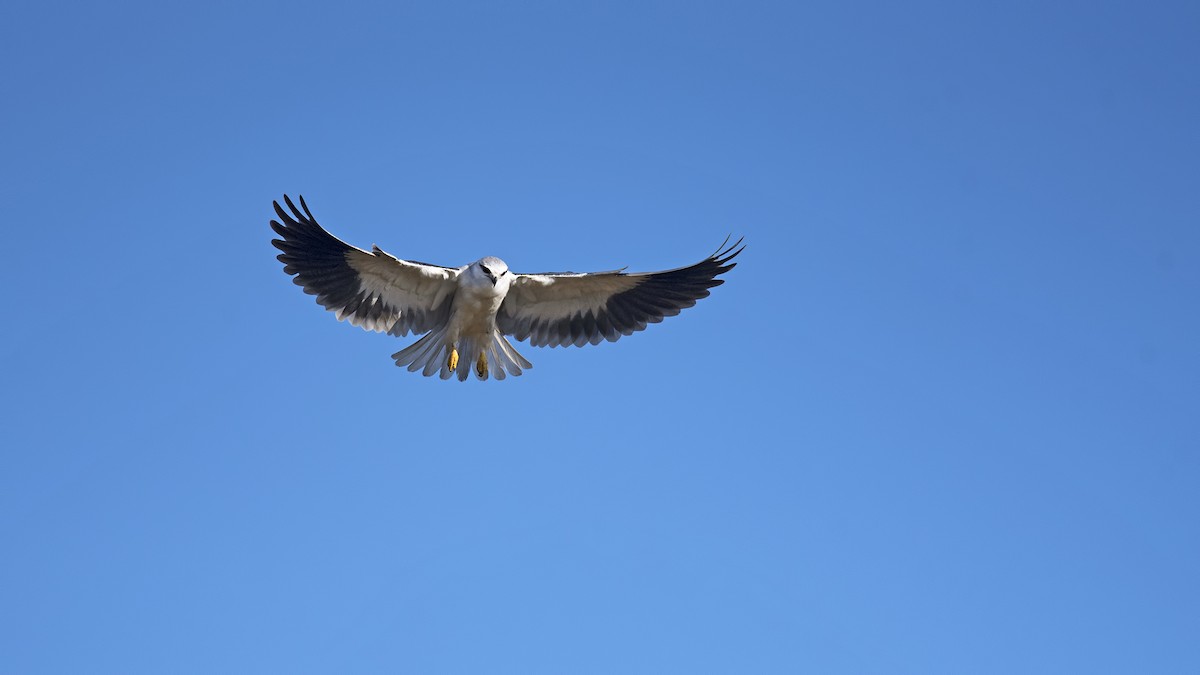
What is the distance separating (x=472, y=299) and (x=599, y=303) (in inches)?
77.2

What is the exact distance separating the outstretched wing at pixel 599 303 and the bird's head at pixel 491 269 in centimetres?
76

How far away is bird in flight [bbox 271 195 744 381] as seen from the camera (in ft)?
53.6

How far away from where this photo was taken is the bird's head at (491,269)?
16.2 m

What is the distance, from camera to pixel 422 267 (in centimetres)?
1641

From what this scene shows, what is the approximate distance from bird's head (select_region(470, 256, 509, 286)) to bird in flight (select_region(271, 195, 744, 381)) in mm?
11

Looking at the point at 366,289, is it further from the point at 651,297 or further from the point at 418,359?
the point at 651,297

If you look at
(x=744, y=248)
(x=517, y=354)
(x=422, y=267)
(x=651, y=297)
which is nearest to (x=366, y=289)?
(x=422, y=267)

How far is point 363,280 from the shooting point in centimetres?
1670

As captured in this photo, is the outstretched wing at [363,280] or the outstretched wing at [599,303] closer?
the outstretched wing at [363,280]

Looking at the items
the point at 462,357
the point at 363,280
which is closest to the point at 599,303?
the point at 462,357

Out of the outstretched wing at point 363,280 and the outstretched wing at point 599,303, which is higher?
the outstretched wing at point 599,303

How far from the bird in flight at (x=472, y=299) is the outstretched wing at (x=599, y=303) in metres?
0.01

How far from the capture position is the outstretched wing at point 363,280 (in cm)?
1617

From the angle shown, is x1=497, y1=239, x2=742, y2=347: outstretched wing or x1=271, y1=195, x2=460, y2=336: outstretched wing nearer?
x1=271, y1=195, x2=460, y2=336: outstretched wing
